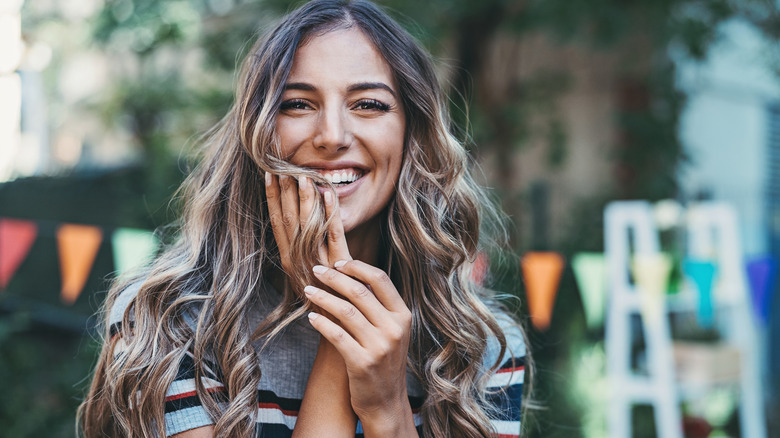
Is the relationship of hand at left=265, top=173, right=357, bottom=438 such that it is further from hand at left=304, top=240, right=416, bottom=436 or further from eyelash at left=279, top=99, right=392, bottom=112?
eyelash at left=279, top=99, right=392, bottom=112

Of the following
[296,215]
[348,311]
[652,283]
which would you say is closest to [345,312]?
[348,311]

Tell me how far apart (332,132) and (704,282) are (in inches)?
124

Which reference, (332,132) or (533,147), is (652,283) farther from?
(533,147)

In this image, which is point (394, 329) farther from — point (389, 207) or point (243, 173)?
point (243, 173)

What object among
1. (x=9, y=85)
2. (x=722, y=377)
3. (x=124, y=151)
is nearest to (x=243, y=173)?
(x=722, y=377)

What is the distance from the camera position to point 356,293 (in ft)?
4.66

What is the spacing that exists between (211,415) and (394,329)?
44 centimetres

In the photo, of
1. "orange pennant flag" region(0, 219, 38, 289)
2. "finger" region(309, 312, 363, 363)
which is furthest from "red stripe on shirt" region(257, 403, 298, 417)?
"orange pennant flag" region(0, 219, 38, 289)

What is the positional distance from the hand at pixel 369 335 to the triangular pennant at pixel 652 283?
2809mm

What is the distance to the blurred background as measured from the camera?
4.74 m

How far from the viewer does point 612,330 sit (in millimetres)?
4059

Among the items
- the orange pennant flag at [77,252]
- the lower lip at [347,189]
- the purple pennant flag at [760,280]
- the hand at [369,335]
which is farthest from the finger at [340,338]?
the purple pennant flag at [760,280]

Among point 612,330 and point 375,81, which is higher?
point 375,81

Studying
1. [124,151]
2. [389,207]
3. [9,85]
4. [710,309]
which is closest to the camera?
[389,207]
